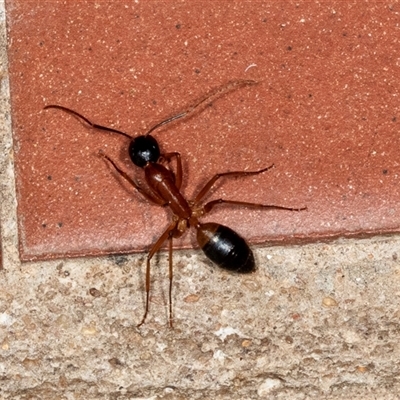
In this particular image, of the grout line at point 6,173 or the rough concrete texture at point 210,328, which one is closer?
the rough concrete texture at point 210,328

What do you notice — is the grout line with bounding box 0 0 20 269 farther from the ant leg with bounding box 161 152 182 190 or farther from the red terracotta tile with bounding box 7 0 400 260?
the ant leg with bounding box 161 152 182 190

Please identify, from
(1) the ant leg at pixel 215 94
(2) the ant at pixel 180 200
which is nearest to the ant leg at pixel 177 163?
(2) the ant at pixel 180 200

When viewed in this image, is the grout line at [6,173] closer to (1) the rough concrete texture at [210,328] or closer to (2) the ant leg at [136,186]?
(1) the rough concrete texture at [210,328]

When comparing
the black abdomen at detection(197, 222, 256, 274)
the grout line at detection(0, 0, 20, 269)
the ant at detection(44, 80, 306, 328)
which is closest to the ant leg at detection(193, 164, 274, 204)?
the ant at detection(44, 80, 306, 328)

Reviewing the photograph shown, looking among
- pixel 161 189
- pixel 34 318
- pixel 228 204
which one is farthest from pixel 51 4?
pixel 34 318

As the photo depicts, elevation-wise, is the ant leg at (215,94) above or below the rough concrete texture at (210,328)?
above
